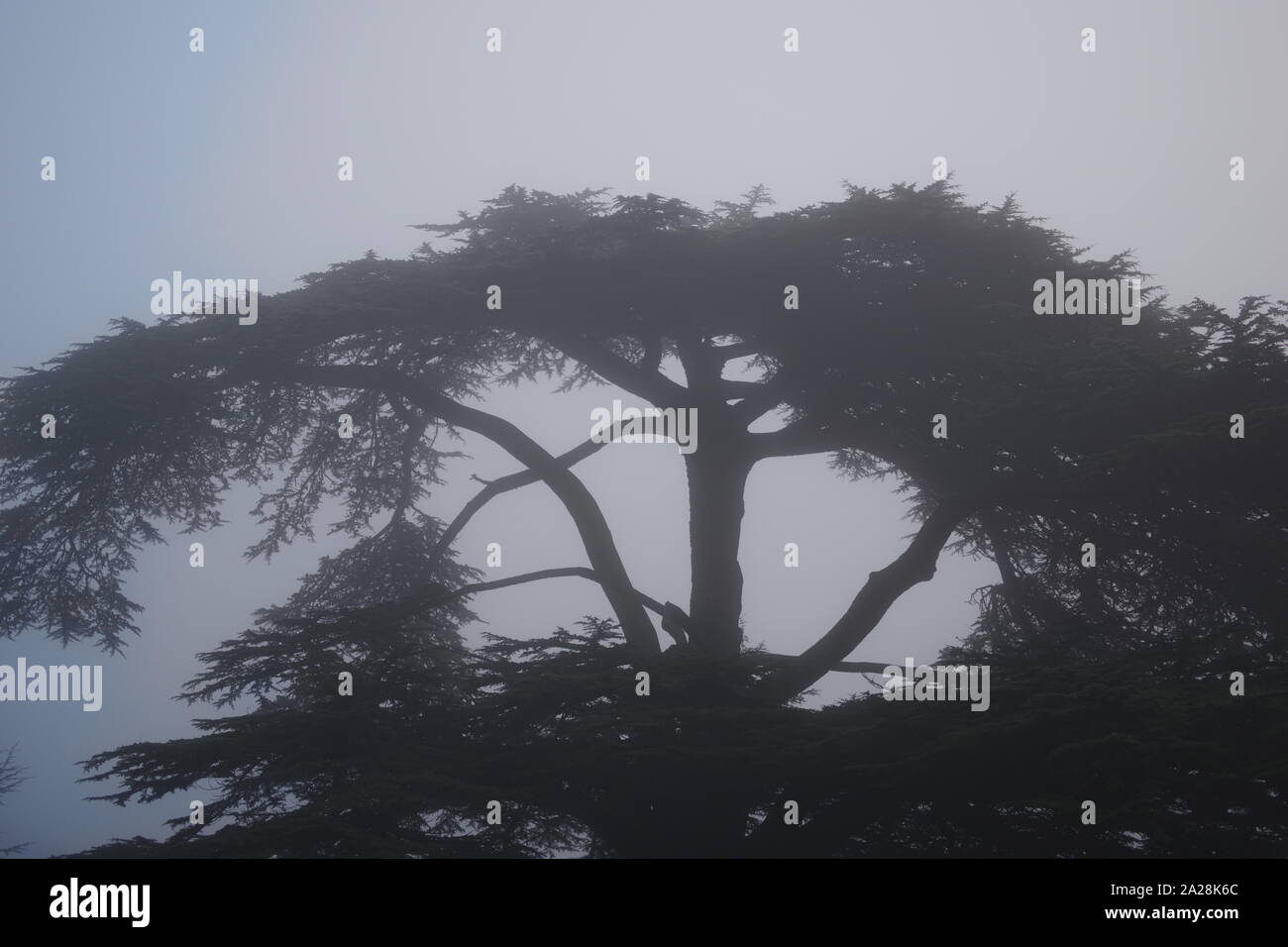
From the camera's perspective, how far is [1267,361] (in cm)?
1095

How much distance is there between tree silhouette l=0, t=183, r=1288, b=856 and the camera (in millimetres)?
9672

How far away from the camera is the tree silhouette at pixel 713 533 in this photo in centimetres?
967

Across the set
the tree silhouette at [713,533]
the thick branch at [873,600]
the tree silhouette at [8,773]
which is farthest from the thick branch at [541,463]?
the tree silhouette at [8,773]

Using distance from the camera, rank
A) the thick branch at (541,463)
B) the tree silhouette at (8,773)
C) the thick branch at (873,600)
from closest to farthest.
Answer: the thick branch at (873,600)
the thick branch at (541,463)
the tree silhouette at (8,773)

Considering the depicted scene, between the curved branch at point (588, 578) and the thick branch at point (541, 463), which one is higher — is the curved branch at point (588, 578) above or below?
below

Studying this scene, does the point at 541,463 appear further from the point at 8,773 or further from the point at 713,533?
the point at 8,773

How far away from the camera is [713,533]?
56.4ft

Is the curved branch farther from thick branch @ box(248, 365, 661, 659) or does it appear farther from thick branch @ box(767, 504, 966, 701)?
thick branch @ box(767, 504, 966, 701)

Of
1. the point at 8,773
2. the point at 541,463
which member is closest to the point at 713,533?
the point at 541,463

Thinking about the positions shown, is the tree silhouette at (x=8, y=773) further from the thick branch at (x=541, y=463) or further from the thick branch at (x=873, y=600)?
the thick branch at (x=873, y=600)

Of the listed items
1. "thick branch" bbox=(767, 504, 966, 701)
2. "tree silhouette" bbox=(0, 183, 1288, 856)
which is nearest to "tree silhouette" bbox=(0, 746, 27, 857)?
"tree silhouette" bbox=(0, 183, 1288, 856)

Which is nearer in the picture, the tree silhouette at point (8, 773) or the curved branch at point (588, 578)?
the curved branch at point (588, 578)
